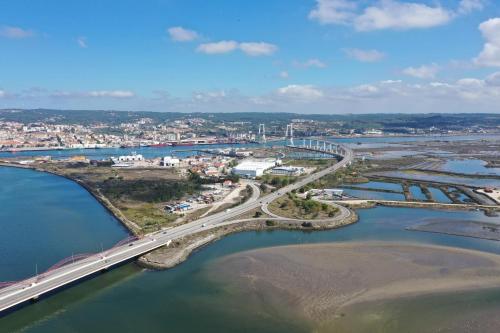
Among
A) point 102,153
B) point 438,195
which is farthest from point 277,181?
point 102,153

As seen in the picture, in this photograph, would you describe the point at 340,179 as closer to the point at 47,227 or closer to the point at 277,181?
the point at 277,181

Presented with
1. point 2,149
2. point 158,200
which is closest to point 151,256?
point 158,200

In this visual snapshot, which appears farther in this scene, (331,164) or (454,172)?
(331,164)

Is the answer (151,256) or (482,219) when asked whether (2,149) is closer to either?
(151,256)

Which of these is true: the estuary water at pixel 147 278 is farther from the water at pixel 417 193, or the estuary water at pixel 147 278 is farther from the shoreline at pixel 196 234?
the water at pixel 417 193

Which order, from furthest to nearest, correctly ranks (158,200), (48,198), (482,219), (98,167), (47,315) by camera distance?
(98,167)
(48,198)
(158,200)
(482,219)
(47,315)

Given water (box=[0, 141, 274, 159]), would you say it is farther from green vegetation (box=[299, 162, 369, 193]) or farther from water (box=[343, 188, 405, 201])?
water (box=[343, 188, 405, 201])

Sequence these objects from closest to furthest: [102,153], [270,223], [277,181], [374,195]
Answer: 1. [270,223]
2. [374,195]
3. [277,181]
4. [102,153]
